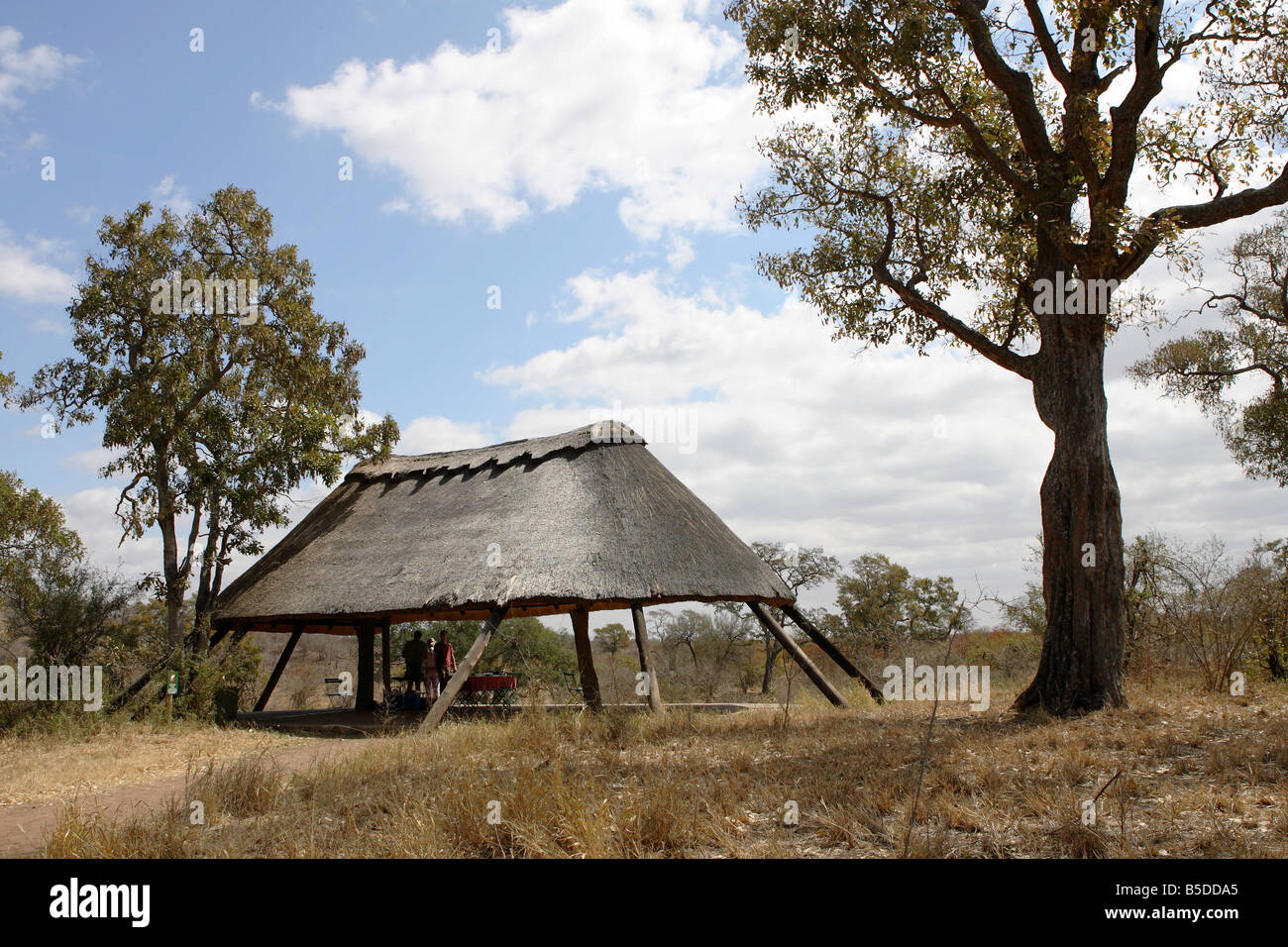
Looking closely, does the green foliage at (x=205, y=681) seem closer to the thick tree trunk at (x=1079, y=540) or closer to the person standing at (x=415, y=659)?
the person standing at (x=415, y=659)

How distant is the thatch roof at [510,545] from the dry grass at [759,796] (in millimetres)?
3097

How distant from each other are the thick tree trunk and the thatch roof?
3.83 m

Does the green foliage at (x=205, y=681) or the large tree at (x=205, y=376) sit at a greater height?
the large tree at (x=205, y=376)

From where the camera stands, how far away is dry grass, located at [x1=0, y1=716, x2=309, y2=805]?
7445mm

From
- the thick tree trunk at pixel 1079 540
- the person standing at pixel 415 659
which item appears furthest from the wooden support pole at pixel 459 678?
the thick tree trunk at pixel 1079 540

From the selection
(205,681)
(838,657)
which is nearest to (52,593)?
(205,681)

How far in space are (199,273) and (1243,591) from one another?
14.0m

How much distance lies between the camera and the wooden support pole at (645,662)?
10.1 meters

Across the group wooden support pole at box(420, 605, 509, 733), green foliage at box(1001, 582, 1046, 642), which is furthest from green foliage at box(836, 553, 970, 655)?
wooden support pole at box(420, 605, 509, 733)

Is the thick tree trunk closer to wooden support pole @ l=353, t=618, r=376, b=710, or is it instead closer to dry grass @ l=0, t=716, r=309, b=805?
dry grass @ l=0, t=716, r=309, b=805

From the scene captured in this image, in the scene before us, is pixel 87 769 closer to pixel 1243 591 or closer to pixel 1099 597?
pixel 1099 597

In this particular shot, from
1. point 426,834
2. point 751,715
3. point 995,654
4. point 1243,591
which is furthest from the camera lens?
point 995,654
